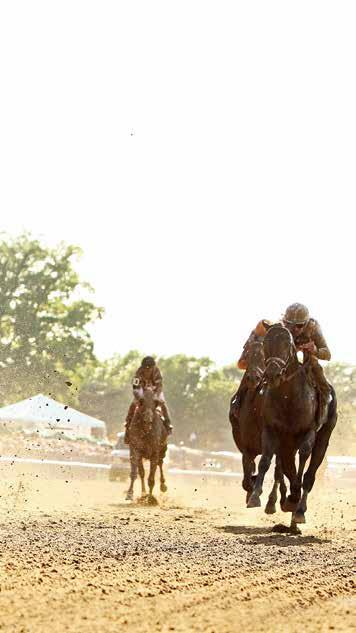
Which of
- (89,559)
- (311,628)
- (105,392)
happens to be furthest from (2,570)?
(105,392)

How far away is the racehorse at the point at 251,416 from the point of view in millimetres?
16703

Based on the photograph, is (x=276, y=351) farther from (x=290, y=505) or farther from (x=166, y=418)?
(x=166, y=418)

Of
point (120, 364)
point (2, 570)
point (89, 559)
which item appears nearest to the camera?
point (2, 570)

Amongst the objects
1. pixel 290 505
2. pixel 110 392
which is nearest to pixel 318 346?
pixel 290 505

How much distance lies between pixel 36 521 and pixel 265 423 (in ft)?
9.54

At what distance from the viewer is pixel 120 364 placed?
12525 cm

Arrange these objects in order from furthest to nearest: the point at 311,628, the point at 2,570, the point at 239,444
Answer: the point at 239,444
the point at 2,570
the point at 311,628

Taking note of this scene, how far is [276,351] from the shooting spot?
1443 centimetres

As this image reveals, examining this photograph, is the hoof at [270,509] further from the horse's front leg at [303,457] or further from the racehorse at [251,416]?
the racehorse at [251,416]

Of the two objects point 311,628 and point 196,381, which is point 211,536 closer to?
point 311,628

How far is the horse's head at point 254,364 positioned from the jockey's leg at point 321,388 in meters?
1.42

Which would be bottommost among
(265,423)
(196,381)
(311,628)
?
(311,628)

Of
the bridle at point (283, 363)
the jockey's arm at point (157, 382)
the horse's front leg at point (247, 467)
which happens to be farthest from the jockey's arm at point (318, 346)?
the jockey's arm at point (157, 382)

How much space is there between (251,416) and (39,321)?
198 ft
